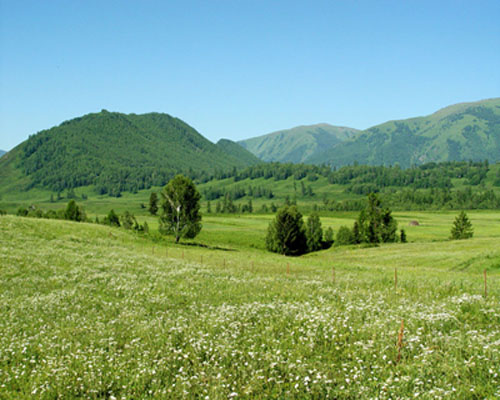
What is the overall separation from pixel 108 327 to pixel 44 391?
16.3 ft

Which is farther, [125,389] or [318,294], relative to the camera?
[318,294]

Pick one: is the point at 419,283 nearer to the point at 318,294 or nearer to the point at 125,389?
the point at 318,294

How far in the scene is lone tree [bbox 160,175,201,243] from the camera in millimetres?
68875

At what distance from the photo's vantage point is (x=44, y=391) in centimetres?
926

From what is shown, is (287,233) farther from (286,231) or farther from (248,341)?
(248,341)

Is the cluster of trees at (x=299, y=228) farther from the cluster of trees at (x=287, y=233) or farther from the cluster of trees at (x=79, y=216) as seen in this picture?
the cluster of trees at (x=79, y=216)

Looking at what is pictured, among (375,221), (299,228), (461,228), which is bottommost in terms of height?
(461,228)

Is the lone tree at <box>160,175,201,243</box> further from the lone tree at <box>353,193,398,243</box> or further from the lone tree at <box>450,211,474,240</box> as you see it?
the lone tree at <box>450,211,474,240</box>

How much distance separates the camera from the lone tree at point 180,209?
6888 cm

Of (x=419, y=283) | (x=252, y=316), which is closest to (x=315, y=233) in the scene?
(x=419, y=283)

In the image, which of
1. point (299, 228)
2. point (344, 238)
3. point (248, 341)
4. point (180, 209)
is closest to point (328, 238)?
point (344, 238)

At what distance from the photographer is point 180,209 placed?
2744 inches

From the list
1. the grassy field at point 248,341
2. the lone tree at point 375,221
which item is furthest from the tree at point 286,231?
the grassy field at point 248,341

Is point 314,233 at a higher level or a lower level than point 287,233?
lower
